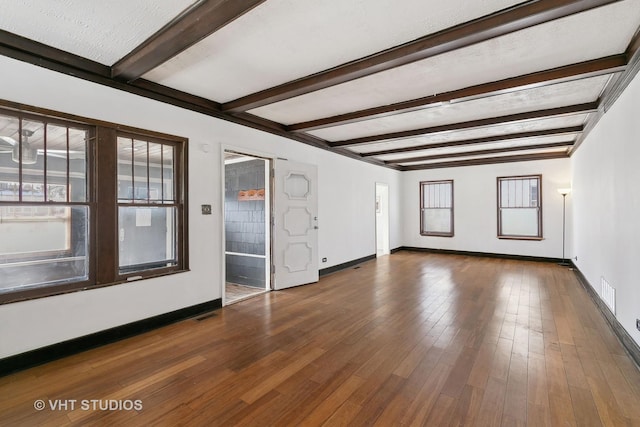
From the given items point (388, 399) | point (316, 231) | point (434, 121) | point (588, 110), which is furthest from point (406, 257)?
point (388, 399)

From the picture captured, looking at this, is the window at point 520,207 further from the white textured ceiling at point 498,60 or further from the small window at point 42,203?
the small window at point 42,203

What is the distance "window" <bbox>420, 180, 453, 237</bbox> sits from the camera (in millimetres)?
8508

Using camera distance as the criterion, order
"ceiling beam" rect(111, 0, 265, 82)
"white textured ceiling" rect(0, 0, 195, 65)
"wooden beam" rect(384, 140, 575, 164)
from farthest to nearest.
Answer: "wooden beam" rect(384, 140, 575, 164) < "white textured ceiling" rect(0, 0, 195, 65) < "ceiling beam" rect(111, 0, 265, 82)

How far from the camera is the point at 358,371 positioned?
2.39m

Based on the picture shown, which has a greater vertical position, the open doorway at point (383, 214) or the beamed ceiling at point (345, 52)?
the beamed ceiling at point (345, 52)

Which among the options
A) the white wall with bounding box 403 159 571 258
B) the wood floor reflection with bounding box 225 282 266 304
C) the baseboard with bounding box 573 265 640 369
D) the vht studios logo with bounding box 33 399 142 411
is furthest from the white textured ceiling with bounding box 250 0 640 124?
the white wall with bounding box 403 159 571 258

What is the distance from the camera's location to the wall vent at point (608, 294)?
10.5ft

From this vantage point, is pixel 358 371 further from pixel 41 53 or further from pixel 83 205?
pixel 41 53

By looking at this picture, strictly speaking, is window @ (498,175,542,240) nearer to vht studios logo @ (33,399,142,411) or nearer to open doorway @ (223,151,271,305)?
open doorway @ (223,151,271,305)

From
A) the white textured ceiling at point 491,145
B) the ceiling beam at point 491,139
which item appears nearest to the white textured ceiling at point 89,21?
the ceiling beam at point 491,139

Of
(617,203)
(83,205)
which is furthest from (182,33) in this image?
(617,203)

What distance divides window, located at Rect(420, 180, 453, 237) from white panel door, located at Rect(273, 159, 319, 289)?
469 cm

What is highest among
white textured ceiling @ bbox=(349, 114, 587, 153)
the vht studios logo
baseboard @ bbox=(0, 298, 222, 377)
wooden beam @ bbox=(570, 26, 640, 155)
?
white textured ceiling @ bbox=(349, 114, 587, 153)

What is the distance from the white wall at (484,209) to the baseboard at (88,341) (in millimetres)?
6882
